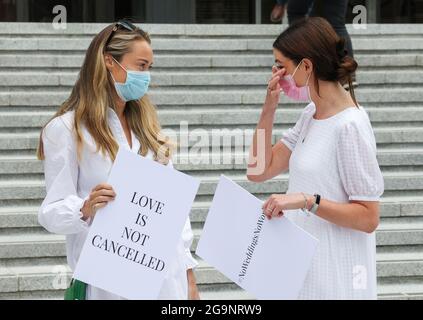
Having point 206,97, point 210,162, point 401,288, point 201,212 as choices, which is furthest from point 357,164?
point 206,97

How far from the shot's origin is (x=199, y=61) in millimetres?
8211

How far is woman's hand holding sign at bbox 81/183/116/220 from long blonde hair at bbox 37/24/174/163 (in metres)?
0.17

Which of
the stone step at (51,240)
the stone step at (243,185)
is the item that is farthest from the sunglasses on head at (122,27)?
the stone step at (243,185)

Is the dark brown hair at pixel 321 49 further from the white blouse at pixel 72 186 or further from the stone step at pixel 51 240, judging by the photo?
the stone step at pixel 51 240

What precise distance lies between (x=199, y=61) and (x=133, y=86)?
5.40 m

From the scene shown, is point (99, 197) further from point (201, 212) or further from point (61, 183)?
point (201, 212)

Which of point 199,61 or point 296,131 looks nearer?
point 296,131

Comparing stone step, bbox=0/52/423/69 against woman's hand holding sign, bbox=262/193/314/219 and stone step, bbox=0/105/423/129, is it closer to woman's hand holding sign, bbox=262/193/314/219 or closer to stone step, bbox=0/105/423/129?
stone step, bbox=0/105/423/129

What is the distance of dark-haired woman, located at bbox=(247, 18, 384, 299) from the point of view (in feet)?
9.04

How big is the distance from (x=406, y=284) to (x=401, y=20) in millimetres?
10612

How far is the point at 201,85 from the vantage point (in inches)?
307
